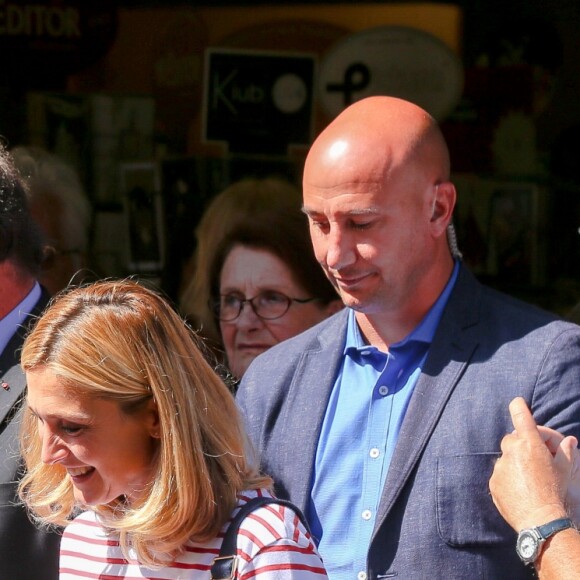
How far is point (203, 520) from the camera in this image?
189cm

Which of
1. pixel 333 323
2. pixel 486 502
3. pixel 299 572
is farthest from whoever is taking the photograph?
pixel 333 323

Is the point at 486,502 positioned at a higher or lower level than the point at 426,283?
lower

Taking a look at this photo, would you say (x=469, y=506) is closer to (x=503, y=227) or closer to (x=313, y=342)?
(x=313, y=342)

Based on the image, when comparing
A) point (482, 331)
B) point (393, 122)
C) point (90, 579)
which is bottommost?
point (90, 579)

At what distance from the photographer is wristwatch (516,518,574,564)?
2.04 m

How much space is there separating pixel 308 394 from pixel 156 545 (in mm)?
711

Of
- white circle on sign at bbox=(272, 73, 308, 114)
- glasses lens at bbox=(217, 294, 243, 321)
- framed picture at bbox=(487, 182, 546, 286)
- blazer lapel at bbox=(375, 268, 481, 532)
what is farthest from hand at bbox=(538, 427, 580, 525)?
white circle on sign at bbox=(272, 73, 308, 114)

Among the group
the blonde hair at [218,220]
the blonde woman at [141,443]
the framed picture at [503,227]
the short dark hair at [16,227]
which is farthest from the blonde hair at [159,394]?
the framed picture at [503,227]

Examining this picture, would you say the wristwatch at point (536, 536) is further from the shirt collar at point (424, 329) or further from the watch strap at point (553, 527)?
the shirt collar at point (424, 329)

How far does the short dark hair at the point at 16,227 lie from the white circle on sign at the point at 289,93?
171 cm

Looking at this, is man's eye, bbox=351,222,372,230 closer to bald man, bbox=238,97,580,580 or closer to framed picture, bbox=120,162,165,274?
bald man, bbox=238,97,580,580

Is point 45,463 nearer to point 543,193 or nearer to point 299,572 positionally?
point 299,572

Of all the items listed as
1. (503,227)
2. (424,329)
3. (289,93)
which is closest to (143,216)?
(289,93)

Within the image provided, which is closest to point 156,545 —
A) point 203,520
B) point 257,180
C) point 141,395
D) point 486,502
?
point 203,520
